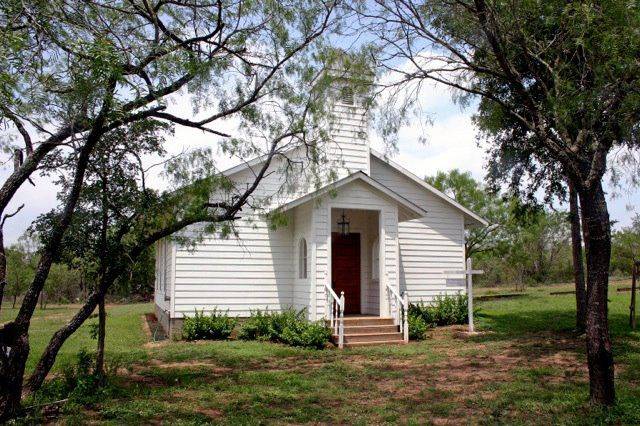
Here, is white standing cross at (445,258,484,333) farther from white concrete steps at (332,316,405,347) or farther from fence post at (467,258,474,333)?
white concrete steps at (332,316,405,347)

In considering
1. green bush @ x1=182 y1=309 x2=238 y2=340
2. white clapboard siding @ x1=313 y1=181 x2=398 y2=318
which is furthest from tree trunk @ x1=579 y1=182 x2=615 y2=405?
green bush @ x1=182 y1=309 x2=238 y2=340

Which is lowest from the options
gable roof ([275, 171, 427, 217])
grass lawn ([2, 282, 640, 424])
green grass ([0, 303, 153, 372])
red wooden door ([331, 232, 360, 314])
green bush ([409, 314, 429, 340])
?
green grass ([0, 303, 153, 372])

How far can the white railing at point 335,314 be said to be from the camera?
42.0 ft

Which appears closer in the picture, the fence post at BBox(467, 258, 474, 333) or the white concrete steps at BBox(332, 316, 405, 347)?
the white concrete steps at BBox(332, 316, 405, 347)

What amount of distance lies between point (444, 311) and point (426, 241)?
237cm

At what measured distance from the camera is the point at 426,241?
17.5 meters

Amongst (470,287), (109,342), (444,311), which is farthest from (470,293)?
(109,342)

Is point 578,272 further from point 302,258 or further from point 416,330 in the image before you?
point 302,258

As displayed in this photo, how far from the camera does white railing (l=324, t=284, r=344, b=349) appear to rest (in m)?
12.8

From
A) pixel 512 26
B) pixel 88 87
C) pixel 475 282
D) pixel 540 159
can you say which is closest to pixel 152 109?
pixel 88 87

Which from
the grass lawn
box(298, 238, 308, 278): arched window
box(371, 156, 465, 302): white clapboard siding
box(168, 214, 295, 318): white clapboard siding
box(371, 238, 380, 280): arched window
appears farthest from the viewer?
box(371, 156, 465, 302): white clapboard siding

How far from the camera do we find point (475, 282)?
47.9m

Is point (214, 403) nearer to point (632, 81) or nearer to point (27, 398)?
point (27, 398)

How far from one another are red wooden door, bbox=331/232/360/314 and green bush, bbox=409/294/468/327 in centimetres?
178
